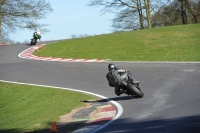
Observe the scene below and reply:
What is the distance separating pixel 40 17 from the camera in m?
47.9

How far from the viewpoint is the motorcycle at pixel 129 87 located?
12898mm

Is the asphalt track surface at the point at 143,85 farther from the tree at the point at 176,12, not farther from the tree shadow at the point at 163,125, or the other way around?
the tree at the point at 176,12

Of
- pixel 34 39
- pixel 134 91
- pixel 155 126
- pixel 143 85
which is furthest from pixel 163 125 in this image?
pixel 34 39

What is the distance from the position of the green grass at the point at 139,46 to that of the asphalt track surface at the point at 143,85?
2.32m

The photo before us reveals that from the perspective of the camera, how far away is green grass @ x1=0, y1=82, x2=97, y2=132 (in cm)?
1202

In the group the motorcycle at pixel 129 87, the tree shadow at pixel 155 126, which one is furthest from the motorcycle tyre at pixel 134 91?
the tree shadow at pixel 155 126

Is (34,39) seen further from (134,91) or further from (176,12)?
(176,12)

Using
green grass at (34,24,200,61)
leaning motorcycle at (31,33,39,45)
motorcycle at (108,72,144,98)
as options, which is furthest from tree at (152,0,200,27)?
motorcycle at (108,72,144,98)

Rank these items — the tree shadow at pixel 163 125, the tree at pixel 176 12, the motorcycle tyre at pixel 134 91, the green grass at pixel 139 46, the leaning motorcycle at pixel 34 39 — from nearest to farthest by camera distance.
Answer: the tree shadow at pixel 163 125
the motorcycle tyre at pixel 134 91
the green grass at pixel 139 46
the leaning motorcycle at pixel 34 39
the tree at pixel 176 12

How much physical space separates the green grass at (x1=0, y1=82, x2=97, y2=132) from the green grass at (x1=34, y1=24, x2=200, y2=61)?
309 inches

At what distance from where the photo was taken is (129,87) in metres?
12.9

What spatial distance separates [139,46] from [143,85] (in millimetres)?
13569

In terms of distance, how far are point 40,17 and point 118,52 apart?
2260cm

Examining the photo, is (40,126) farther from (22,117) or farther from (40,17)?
(40,17)
